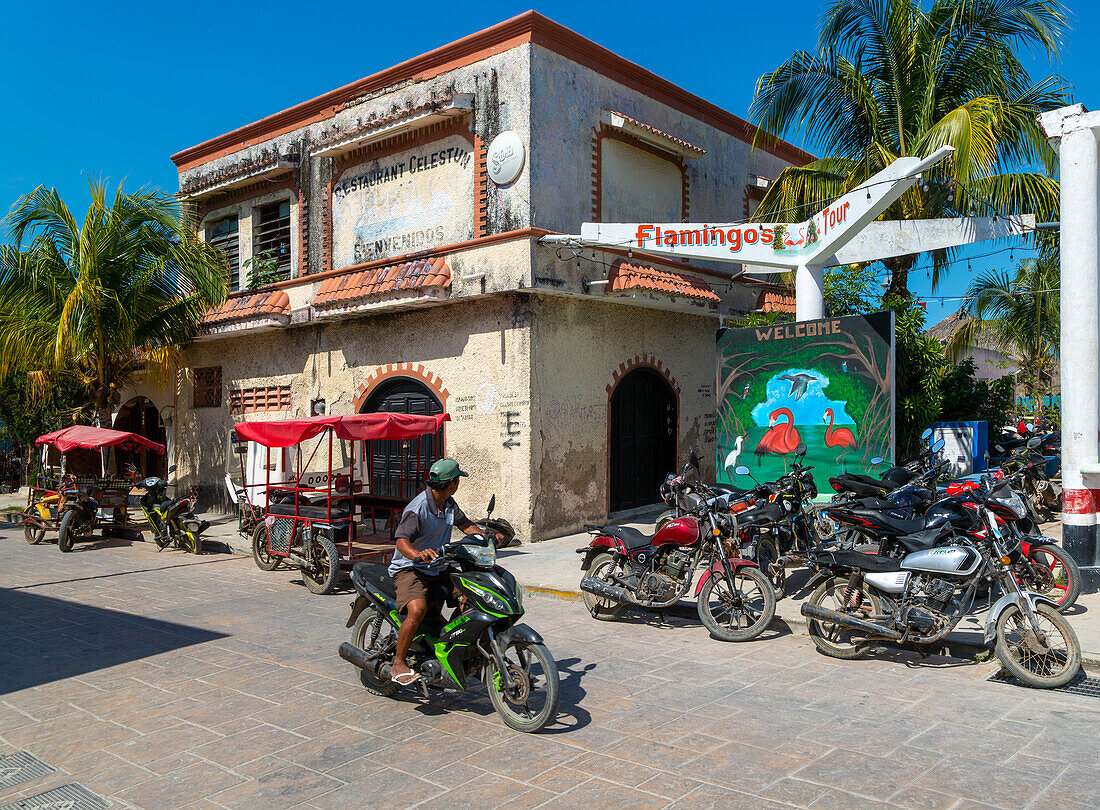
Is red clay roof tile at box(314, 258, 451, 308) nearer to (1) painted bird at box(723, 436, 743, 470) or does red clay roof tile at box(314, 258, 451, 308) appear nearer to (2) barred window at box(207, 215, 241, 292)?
(2) barred window at box(207, 215, 241, 292)

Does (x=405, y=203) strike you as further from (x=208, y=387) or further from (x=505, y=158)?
(x=208, y=387)

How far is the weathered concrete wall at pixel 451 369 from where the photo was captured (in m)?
13.0

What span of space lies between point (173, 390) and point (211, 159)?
5386mm

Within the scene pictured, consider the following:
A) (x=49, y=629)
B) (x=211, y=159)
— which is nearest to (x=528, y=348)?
(x=49, y=629)

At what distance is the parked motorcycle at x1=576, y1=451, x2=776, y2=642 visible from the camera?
7.35 m

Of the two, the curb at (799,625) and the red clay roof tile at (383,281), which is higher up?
the red clay roof tile at (383,281)

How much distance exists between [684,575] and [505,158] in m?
7.68

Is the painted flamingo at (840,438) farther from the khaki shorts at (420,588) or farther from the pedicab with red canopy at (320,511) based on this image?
the khaki shorts at (420,588)

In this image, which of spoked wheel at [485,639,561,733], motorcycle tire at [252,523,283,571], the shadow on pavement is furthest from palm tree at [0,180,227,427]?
spoked wheel at [485,639,561,733]

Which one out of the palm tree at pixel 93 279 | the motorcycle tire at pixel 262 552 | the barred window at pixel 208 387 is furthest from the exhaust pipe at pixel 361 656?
the barred window at pixel 208 387

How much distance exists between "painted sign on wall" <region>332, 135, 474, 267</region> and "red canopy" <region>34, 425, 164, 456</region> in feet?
15.4

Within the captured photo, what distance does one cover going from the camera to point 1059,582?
770 cm

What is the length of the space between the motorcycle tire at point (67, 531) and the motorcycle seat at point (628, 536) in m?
10.1

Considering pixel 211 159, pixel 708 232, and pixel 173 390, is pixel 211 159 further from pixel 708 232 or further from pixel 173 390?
pixel 708 232
